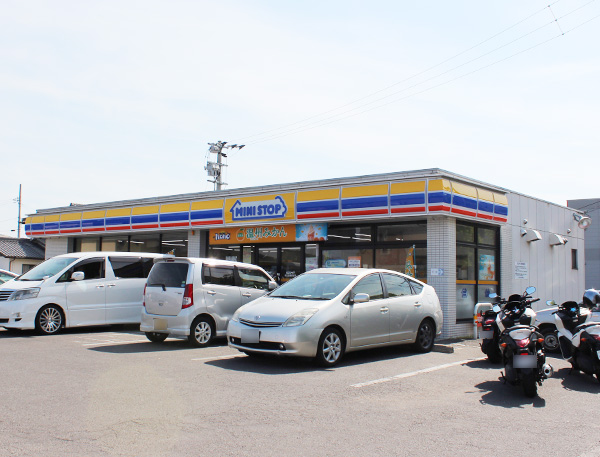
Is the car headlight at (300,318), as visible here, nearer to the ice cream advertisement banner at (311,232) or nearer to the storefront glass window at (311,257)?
the ice cream advertisement banner at (311,232)

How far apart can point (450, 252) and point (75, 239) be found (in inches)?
650

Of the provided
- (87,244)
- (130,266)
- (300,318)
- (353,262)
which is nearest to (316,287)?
(300,318)

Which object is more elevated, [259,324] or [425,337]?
[259,324]

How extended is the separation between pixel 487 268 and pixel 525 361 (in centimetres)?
895

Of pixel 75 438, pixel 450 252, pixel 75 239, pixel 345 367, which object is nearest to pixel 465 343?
pixel 450 252

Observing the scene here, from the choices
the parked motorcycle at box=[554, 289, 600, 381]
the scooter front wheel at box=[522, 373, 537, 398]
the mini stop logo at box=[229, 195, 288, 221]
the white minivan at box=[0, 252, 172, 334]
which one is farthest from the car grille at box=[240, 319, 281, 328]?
the mini stop logo at box=[229, 195, 288, 221]

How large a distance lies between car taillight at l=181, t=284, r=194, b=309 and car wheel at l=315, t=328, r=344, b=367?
3.29m

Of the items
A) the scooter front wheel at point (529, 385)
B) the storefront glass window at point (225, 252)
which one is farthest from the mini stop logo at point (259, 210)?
the scooter front wheel at point (529, 385)

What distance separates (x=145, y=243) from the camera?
831 inches

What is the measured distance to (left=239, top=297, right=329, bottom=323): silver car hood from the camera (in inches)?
353

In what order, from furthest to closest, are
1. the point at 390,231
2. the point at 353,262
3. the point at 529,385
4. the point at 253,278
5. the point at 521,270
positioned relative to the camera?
the point at 521,270 < the point at 353,262 < the point at 390,231 < the point at 253,278 < the point at 529,385

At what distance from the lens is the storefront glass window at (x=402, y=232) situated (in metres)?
14.4

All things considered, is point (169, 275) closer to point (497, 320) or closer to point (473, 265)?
point (497, 320)

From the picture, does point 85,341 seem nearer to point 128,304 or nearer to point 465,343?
point 128,304
